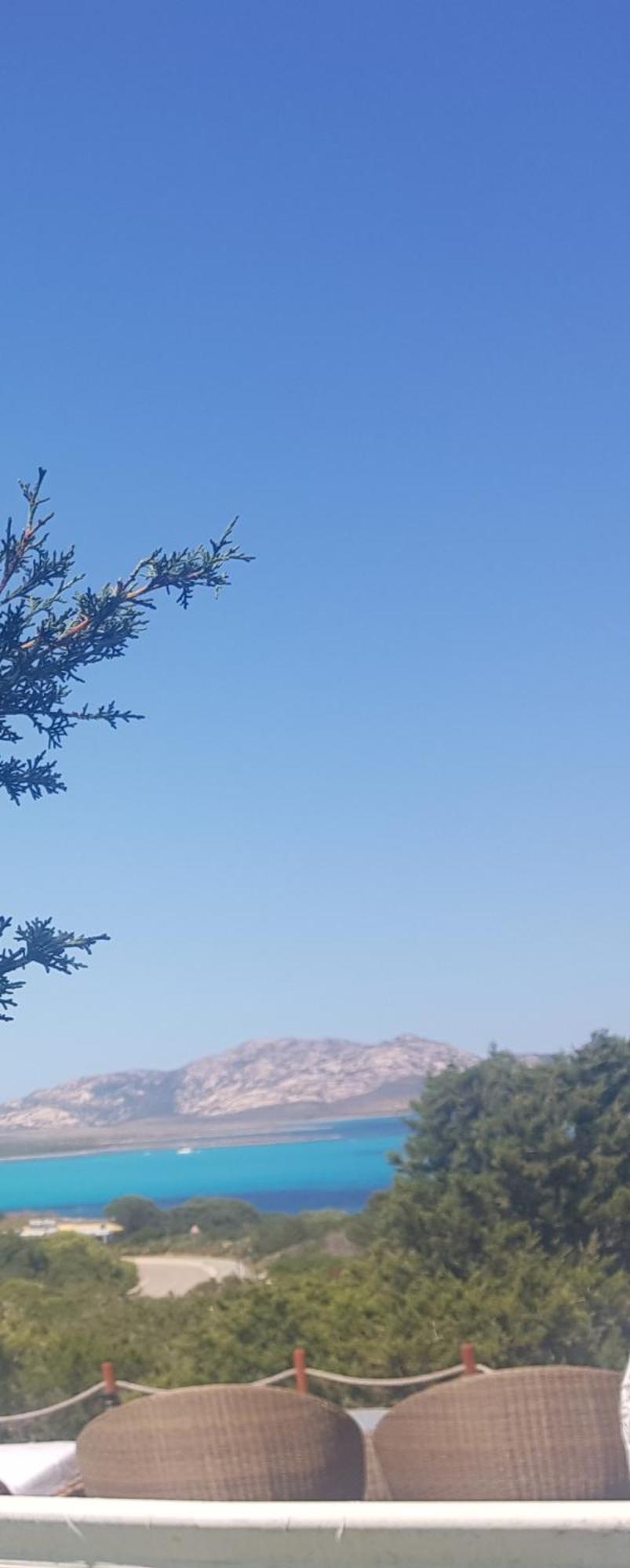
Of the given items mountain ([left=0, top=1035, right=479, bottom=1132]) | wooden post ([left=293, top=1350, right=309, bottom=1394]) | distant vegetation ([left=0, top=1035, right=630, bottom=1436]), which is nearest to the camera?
wooden post ([left=293, top=1350, right=309, bottom=1394])

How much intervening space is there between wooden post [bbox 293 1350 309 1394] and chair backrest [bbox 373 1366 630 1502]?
170 cm

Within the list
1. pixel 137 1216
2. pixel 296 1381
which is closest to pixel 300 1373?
pixel 296 1381

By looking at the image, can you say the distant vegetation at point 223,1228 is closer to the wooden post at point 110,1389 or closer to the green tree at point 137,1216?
the green tree at point 137,1216

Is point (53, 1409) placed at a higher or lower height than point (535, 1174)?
lower

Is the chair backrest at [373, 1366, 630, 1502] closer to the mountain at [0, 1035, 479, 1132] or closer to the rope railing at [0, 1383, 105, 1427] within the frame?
the rope railing at [0, 1383, 105, 1427]

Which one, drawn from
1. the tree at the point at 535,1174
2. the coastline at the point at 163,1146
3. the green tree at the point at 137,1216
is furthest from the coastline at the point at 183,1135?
the tree at the point at 535,1174

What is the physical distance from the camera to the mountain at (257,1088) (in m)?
5.79

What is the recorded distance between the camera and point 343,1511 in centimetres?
227

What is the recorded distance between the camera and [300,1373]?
13.0 ft

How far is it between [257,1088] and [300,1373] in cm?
207

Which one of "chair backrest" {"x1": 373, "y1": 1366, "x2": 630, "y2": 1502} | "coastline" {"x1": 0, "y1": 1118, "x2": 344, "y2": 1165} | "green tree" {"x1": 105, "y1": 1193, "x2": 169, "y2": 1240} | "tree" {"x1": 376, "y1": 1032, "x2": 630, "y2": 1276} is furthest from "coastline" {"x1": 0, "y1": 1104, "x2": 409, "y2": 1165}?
"chair backrest" {"x1": 373, "y1": 1366, "x2": 630, "y2": 1502}

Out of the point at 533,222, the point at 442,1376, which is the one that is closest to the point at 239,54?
the point at 533,222

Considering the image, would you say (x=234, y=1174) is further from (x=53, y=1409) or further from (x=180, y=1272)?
(x=53, y=1409)

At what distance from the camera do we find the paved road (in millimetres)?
5121
